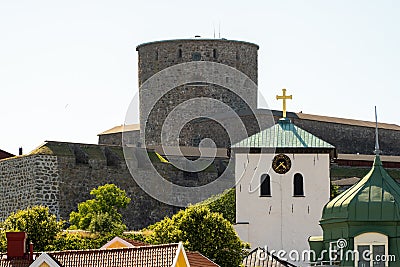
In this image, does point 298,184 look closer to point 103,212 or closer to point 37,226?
point 103,212

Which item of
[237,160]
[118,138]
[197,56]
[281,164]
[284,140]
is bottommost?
[281,164]

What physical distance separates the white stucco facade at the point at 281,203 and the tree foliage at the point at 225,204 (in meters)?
1.89

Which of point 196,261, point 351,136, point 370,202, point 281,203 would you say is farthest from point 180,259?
point 351,136

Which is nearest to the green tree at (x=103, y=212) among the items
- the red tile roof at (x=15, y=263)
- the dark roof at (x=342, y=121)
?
the dark roof at (x=342, y=121)

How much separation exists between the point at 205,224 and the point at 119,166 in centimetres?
1616

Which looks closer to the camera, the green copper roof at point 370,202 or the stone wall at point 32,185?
the green copper roof at point 370,202

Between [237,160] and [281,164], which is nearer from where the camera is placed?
[281,164]

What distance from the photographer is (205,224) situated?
117 feet

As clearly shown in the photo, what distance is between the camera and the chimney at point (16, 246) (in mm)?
25719

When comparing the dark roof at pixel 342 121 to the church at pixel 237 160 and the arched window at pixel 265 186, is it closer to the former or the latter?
the church at pixel 237 160

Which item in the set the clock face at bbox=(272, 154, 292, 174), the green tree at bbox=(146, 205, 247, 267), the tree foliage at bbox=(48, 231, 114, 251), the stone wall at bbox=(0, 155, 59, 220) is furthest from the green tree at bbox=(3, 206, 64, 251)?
the stone wall at bbox=(0, 155, 59, 220)

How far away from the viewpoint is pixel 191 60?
60.8m

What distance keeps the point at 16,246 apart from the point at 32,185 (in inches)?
919

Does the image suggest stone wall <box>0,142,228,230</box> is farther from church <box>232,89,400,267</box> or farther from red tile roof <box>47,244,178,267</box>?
red tile roof <box>47,244,178,267</box>
